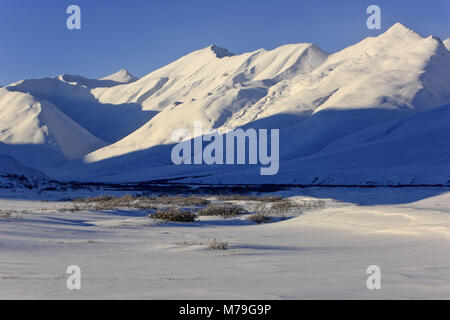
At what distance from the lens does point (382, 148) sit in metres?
64.1

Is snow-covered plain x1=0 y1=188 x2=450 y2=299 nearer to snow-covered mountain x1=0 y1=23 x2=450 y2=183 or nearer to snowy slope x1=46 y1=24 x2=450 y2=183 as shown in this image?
snow-covered mountain x1=0 y1=23 x2=450 y2=183

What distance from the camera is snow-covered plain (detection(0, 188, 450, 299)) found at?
495 cm

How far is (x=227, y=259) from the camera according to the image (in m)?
7.53

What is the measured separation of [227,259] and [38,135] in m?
117

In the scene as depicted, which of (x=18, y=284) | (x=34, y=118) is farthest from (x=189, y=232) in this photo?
(x=34, y=118)

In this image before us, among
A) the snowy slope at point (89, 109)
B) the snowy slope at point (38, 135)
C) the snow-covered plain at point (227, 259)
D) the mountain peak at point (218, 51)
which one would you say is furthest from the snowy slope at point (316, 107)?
the snow-covered plain at point (227, 259)

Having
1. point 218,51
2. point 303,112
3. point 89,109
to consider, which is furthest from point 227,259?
point 218,51

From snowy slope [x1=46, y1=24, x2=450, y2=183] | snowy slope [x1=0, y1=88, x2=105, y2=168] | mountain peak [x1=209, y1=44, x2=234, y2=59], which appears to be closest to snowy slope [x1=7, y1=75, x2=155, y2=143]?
snowy slope [x1=0, y1=88, x2=105, y2=168]

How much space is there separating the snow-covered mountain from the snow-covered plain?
36.2 meters

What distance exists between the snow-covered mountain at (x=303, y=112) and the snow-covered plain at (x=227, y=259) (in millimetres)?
36189

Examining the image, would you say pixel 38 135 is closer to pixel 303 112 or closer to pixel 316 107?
pixel 303 112

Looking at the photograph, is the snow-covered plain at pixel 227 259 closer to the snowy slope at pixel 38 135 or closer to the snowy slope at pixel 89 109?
the snowy slope at pixel 38 135

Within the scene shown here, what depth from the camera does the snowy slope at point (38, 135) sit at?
369ft
